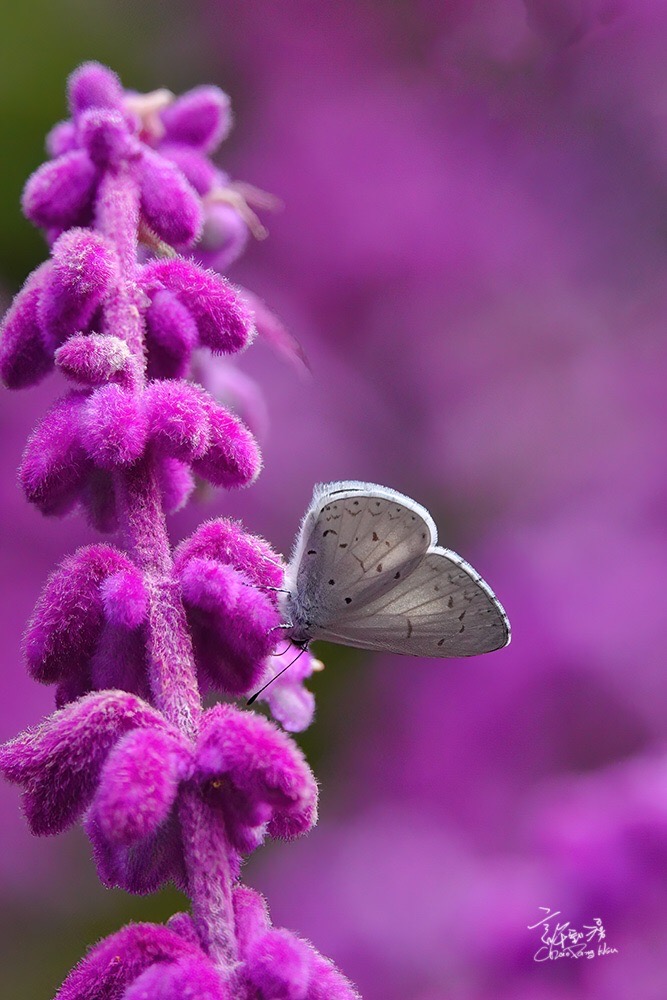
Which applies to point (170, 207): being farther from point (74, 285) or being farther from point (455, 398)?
point (455, 398)

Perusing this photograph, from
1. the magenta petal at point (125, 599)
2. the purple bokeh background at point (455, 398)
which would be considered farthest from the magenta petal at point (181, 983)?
the purple bokeh background at point (455, 398)

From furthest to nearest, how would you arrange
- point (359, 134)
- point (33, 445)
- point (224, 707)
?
point (359, 134) → point (33, 445) → point (224, 707)

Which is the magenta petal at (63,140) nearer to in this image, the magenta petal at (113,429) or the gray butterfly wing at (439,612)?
the magenta petal at (113,429)

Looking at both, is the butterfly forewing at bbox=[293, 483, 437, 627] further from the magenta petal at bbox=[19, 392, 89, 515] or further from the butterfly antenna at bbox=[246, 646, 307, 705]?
the magenta petal at bbox=[19, 392, 89, 515]

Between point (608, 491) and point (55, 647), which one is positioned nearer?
point (55, 647)

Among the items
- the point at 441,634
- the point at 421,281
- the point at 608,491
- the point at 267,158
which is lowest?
the point at 441,634

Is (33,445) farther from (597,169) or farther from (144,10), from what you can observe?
(144,10)

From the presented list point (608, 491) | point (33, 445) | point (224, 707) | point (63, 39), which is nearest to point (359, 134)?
point (63, 39)
